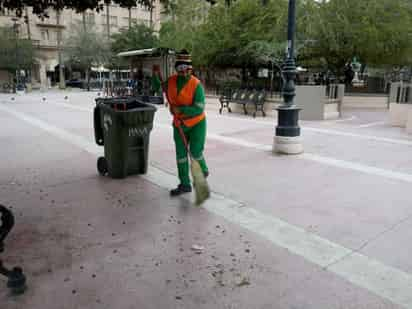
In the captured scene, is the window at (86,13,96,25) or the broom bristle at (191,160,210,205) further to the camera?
the window at (86,13,96,25)

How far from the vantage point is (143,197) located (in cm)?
463

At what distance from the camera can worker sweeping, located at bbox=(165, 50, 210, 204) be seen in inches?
170

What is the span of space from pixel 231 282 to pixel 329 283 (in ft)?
2.41

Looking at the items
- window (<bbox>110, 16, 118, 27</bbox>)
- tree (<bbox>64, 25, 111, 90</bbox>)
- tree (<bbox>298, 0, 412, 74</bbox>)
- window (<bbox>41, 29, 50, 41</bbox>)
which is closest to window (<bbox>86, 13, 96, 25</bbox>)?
tree (<bbox>64, 25, 111, 90</bbox>)

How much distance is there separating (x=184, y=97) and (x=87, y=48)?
35224 mm

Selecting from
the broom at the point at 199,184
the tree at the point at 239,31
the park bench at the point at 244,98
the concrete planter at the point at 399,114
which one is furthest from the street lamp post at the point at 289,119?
the tree at the point at 239,31

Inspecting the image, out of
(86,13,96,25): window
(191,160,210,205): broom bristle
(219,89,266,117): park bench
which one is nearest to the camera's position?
(191,160,210,205): broom bristle

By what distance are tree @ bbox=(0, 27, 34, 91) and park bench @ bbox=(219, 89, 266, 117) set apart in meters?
28.2

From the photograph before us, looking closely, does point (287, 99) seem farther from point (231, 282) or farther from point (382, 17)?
point (382, 17)

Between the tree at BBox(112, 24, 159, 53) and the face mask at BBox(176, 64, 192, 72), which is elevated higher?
the tree at BBox(112, 24, 159, 53)

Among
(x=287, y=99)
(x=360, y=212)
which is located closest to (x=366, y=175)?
(x=360, y=212)

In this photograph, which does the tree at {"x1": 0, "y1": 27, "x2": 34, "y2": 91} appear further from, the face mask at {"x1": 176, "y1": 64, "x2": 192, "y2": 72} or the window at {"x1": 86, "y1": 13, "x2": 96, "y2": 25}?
the face mask at {"x1": 176, "y1": 64, "x2": 192, "y2": 72}

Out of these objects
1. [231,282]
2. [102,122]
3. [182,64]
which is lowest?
[231,282]

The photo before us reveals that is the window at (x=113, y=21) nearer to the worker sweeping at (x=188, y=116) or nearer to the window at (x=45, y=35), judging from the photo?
the window at (x=45, y=35)
